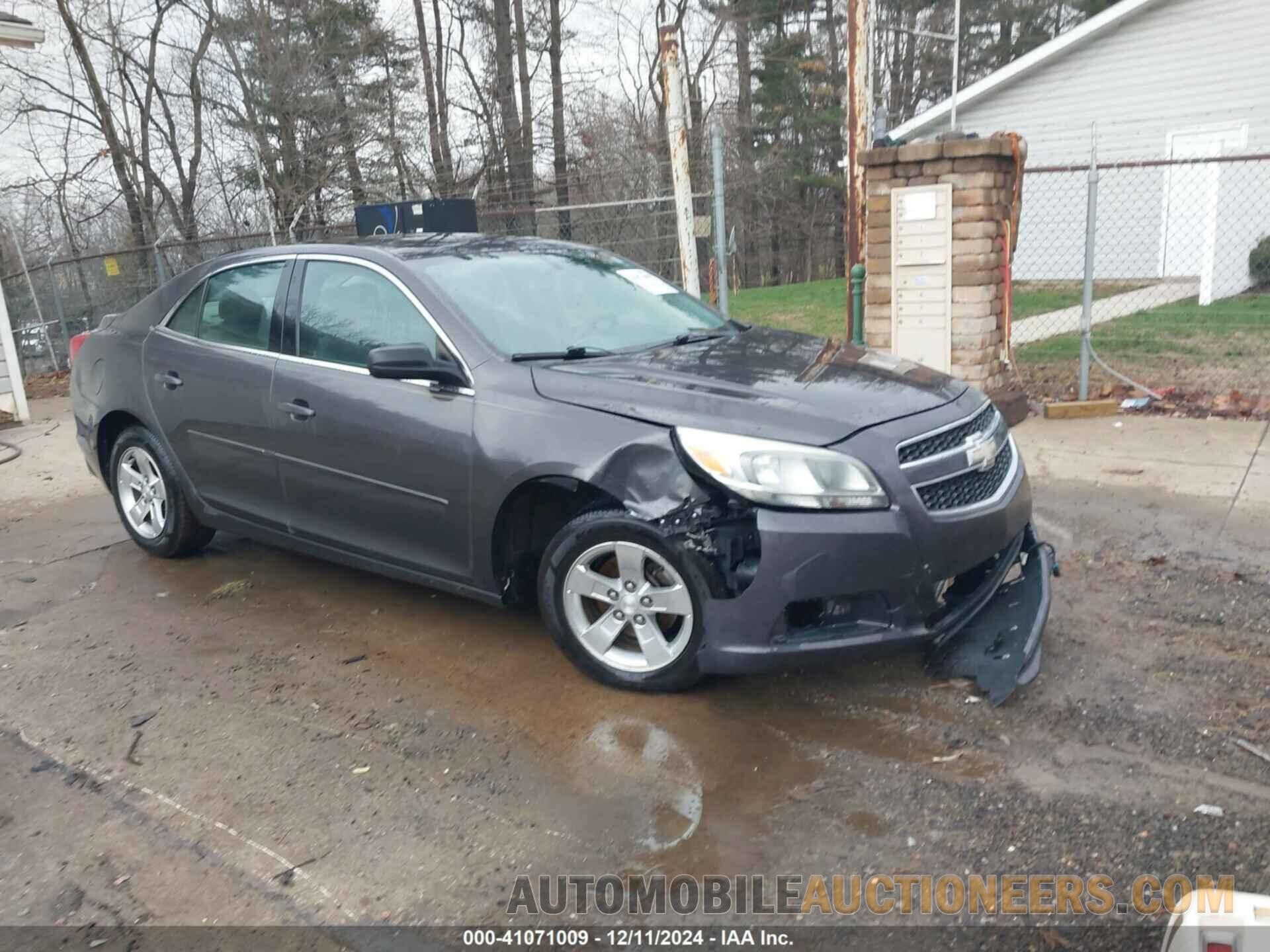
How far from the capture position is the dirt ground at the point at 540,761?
9.27 ft

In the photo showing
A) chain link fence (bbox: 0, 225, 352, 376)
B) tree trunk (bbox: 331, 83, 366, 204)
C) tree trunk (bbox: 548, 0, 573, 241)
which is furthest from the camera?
tree trunk (bbox: 548, 0, 573, 241)

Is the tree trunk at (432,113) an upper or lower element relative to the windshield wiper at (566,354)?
upper

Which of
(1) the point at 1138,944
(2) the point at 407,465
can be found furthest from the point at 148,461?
(1) the point at 1138,944

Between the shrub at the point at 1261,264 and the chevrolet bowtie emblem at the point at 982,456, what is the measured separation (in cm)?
1406

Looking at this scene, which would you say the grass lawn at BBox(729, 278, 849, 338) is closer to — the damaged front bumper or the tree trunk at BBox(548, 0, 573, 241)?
the tree trunk at BBox(548, 0, 573, 241)

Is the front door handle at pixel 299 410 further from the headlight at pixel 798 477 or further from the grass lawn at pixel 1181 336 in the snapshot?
the grass lawn at pixel 1181 336

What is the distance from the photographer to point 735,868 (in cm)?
282

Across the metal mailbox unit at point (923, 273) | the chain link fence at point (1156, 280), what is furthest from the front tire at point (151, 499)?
the chain link fence at point (1156, 280)

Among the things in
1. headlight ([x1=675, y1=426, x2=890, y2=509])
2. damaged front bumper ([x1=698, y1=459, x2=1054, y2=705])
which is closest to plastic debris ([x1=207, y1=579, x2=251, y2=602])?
damaged front bumper ([x1=698, y1=459, x2=1054, y2=705])

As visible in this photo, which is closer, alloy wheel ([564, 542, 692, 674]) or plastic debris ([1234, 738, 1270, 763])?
plastic debris ([1234, 738, 1270, 763])

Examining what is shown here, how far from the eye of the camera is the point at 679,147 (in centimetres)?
859

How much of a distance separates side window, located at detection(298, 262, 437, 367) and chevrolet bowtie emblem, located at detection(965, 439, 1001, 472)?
6.80ft

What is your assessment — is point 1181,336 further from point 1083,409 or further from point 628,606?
point 628,606

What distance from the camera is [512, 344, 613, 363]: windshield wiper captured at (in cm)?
406
